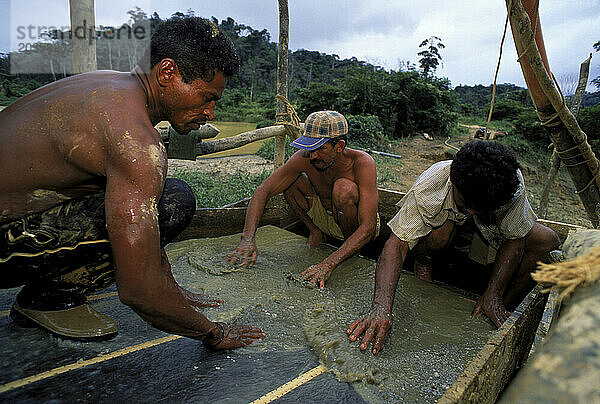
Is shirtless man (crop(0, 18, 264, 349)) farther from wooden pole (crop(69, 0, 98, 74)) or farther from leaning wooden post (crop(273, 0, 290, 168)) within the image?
leaning wooden post (crop(273, 0, 290, 168))

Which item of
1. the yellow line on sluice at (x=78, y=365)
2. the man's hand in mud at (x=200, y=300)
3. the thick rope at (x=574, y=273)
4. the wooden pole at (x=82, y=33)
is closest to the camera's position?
the thick rope at (x=574, y=273)

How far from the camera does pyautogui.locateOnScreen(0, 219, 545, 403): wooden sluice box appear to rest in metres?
1.25

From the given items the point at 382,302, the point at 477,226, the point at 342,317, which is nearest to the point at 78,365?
the point at 342,317

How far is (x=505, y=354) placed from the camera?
48.7 inches

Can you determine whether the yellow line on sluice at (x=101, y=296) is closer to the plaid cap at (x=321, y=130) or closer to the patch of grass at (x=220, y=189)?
the plaid cap at (x=321, y=130)

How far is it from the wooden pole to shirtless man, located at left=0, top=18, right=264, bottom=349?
195cm

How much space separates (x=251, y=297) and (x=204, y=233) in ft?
3.76

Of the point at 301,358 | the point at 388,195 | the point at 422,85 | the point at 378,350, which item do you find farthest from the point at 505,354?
the point at 422,85

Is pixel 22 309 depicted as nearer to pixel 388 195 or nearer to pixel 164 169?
pixel 164 169

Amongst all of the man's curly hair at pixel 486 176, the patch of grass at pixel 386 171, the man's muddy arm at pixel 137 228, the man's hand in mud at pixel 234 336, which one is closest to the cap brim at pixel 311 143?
the man's curly hair at pixel 486 176

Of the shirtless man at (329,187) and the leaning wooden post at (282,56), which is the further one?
the leaning wooden post at (282,56)

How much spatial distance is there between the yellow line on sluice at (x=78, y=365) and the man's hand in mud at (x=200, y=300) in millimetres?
271

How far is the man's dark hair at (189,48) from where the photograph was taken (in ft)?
4.48

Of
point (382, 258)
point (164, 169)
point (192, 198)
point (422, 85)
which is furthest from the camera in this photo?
point (422, 85)
